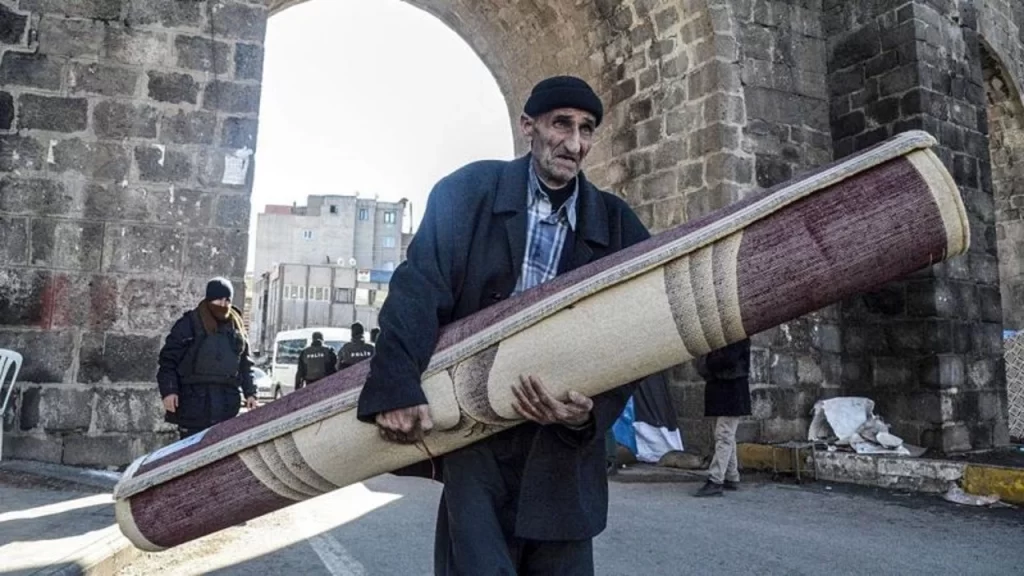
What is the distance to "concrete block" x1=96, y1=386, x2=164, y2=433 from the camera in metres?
5.42

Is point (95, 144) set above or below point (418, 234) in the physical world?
above

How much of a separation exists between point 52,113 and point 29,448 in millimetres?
2489


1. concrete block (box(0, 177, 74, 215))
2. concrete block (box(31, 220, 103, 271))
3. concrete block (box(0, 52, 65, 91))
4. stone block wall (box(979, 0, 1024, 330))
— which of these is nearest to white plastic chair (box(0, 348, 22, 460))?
concrete block (box(31, 220, 103, 271))

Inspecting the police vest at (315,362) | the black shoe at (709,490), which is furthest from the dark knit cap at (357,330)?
the black shoe at (709,490)

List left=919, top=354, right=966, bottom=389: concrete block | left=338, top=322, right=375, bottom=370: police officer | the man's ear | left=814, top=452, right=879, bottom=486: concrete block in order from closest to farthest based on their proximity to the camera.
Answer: the man's ear → left=814, top=452, right=879, bottom=486: concrete block → left=919, top=354, right=966, bottom=389: concrete block → left=338, top=322, right=375, bottom=370: police officer

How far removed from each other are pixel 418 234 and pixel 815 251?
960 mm

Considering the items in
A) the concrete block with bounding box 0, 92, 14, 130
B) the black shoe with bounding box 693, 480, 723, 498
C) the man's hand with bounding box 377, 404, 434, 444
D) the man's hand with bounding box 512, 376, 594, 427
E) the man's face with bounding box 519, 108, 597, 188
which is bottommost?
the black shoe with bounding box 693, 480, 723, 498

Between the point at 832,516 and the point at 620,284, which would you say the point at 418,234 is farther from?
the point at 832,516

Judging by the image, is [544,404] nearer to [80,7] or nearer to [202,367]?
[202,367]

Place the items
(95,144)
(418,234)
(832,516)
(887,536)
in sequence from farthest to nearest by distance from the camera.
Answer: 1. (95,144)
2. (832,516)
3. (887,536)
4. (418,234)

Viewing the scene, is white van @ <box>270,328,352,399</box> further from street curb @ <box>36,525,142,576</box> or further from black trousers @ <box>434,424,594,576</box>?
black trousers @ <box>434,424,594,576</box>

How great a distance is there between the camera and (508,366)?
166 cm

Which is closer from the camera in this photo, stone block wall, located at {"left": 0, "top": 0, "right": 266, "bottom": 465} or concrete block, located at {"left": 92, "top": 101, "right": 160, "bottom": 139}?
stone block wall, located at {"left": 0, "top": 0, "right": 266, "bottom": 465}

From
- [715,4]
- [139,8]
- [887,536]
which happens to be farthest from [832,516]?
[139,8]
